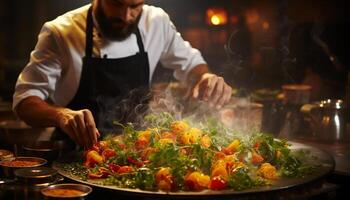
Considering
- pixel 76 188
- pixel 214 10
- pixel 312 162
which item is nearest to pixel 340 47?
pixel 214 10

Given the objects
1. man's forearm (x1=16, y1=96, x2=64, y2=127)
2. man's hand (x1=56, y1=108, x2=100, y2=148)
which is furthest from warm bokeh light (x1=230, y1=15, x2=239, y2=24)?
man's hand (x1=56, y1=108, x2=100, y2=148)

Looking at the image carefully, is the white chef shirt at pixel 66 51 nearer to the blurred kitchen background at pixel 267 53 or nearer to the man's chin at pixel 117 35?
the man's chin at pixel 117 35

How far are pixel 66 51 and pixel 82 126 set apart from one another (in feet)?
4.91

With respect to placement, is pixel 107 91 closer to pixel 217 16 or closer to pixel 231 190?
pixel 231 190

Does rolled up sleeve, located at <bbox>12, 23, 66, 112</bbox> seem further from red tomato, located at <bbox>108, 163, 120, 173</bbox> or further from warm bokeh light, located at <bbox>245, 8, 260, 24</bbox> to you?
warm bokeh light, located at <bbox>245, 8, 260, 24</bbox>

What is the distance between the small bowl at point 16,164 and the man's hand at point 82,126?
0.91 feet

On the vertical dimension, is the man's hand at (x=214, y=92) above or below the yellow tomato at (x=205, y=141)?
above

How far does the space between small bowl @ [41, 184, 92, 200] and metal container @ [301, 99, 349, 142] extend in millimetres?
→ 2836

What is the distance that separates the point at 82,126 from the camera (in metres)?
3.53

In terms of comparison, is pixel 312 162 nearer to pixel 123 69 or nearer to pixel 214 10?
pixel 123 69

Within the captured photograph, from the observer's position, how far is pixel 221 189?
3100 millimetres

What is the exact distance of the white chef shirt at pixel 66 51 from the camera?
15.4ft

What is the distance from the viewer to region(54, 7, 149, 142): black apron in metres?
4.87

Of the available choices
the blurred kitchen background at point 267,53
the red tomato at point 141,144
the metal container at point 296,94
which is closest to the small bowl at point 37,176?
the red tomato at point 141,144
